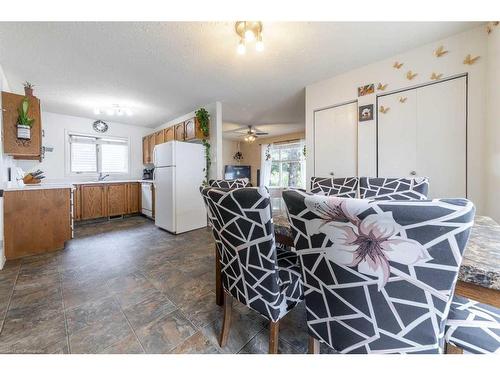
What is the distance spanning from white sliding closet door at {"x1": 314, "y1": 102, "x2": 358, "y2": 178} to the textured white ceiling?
1.71ft

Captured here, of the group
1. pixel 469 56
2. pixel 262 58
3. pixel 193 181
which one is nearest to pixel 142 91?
pixel 193 181

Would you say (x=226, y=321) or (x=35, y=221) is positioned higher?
(x=35, y=221)

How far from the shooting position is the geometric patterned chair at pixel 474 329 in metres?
0.60

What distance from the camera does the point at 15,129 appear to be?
238 centimetres

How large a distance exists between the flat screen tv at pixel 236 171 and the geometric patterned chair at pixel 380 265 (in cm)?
582

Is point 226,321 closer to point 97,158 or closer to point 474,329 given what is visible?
point 474,329

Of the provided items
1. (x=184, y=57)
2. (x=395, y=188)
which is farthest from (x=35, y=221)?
(x=395, y=188)

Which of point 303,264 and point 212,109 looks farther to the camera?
point 212,109

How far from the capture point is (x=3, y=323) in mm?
1324

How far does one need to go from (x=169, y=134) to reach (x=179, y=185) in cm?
171

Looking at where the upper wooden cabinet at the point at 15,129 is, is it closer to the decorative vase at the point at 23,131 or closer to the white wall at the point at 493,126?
the decorative vase at the point at 23,131

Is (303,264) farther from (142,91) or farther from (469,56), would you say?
(142,91)

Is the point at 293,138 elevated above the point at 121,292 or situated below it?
above
